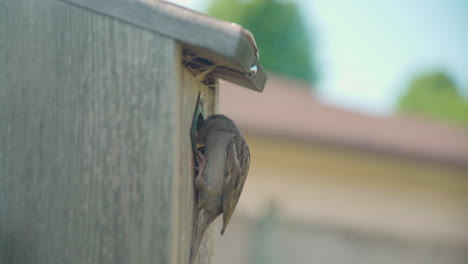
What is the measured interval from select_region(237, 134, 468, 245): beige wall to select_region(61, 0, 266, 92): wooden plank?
781cm

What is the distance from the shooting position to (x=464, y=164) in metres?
11.7

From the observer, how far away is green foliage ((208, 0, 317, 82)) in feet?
106

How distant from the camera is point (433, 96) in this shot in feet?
145

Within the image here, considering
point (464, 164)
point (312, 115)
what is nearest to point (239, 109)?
point (312, 115)

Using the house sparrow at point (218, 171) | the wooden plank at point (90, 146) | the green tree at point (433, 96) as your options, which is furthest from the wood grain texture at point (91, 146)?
the green tree at point (433, 96)

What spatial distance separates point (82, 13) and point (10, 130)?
0.45 m

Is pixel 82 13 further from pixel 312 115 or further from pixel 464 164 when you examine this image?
pixel 464 164

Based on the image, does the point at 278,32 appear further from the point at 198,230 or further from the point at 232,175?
the point at 198,230

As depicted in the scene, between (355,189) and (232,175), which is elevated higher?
(355,189)

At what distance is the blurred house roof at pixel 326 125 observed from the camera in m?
10.4

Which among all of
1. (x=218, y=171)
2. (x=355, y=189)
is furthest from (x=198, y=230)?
(x=355, y=189)

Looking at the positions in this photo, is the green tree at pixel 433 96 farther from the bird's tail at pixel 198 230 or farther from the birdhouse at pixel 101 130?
the birdhouse at pixel 101 130

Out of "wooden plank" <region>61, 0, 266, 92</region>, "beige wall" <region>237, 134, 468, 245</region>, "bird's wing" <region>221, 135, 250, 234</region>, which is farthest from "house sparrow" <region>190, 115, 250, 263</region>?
"beige wall" <region>237, 134, 468, 245</region>

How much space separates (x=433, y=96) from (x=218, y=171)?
142 ft
